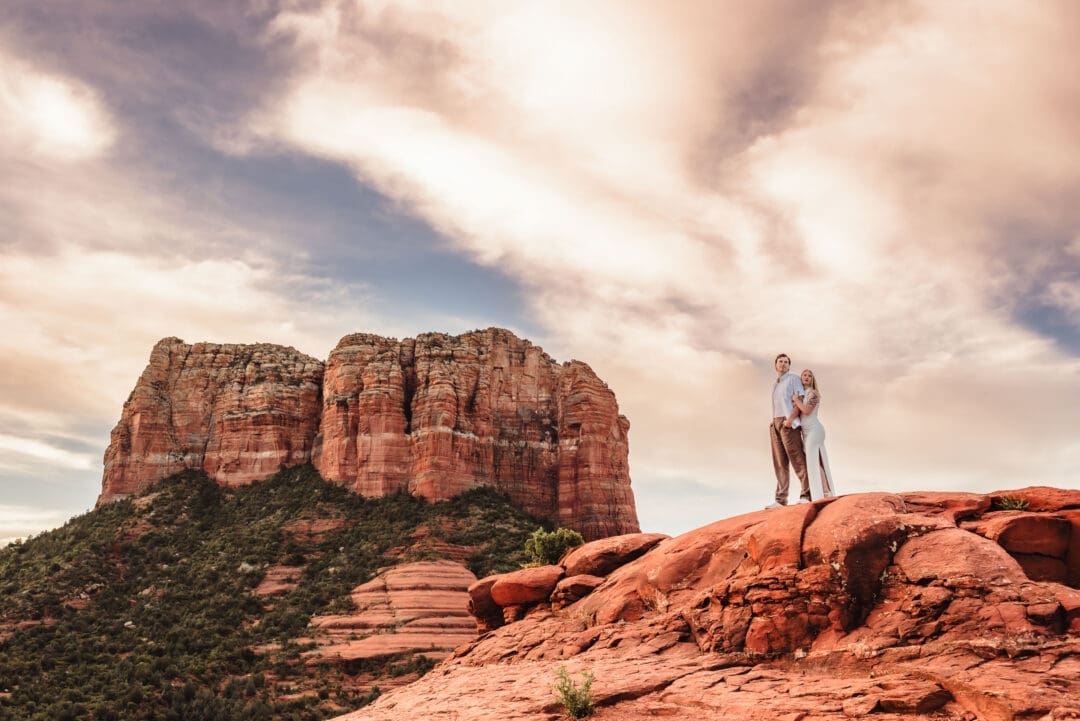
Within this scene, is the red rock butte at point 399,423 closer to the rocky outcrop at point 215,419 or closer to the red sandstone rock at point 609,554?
the rocky outcrop at point 215,419

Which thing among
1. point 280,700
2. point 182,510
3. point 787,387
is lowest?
point 280,700

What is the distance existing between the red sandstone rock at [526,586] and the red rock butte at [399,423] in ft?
241

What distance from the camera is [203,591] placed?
282ft

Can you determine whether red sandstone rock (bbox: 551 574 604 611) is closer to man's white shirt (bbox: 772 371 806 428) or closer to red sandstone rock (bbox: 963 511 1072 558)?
man's white shirt (bbox: 772 371 806 428)

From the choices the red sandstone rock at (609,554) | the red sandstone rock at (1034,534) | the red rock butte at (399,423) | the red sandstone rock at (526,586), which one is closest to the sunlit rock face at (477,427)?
the red rock butte at (399,423)

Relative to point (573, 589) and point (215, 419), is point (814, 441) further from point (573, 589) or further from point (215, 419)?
point (215, 419)

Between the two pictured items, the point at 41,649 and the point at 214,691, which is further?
the point at 41,649

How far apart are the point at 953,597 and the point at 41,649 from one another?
75354 mm

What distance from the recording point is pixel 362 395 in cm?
11231

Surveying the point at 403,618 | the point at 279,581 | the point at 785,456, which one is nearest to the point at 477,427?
the point at 279,581

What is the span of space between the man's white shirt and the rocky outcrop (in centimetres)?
10231

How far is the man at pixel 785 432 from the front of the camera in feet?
80.5

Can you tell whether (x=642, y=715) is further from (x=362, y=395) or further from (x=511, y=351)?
(x=511, y=351)

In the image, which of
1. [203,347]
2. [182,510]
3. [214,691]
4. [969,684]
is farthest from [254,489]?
[969,684]
